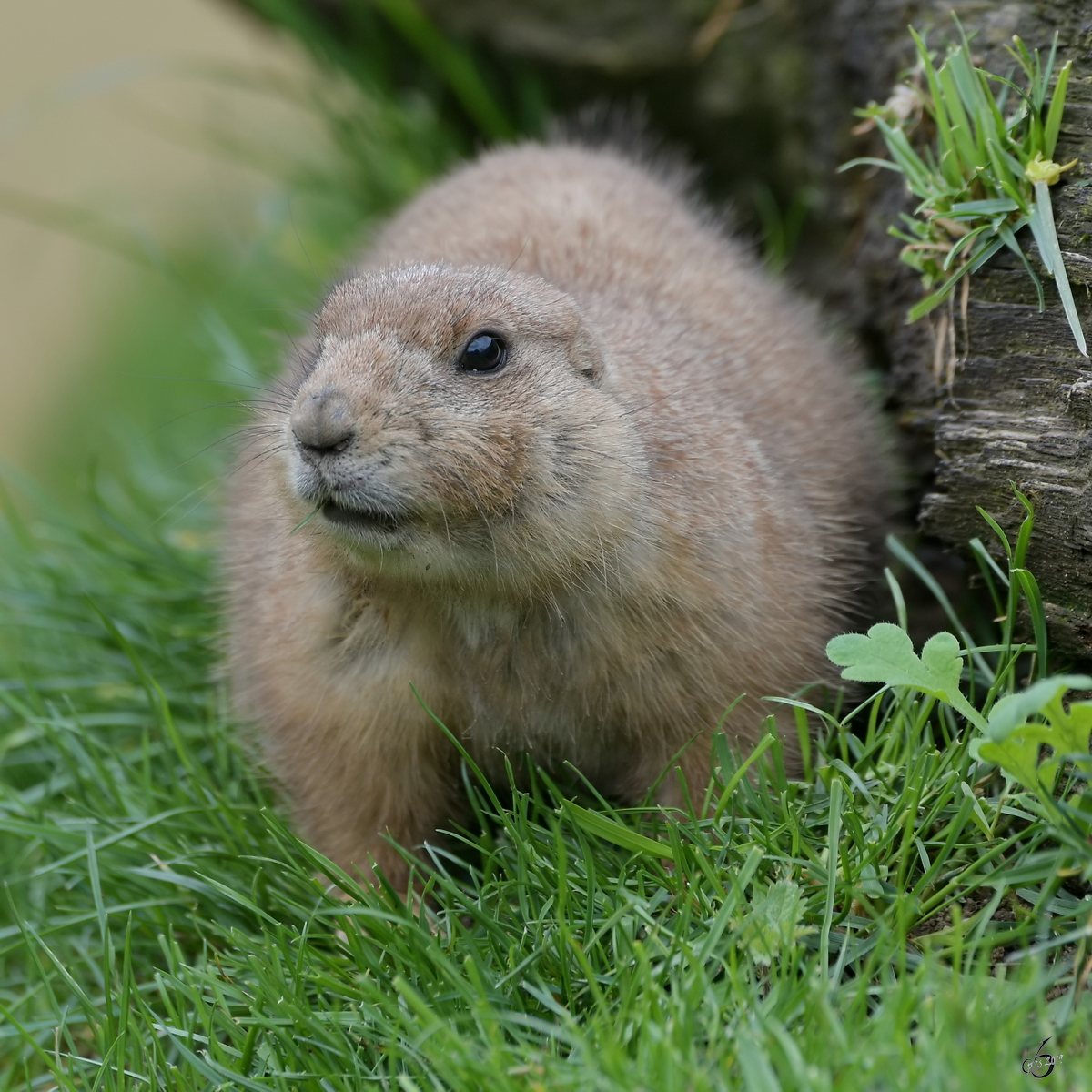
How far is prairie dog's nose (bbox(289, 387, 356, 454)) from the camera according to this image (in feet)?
12.3

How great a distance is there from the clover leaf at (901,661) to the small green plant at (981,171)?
1.13 meters

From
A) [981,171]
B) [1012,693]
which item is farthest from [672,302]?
[1012,693]

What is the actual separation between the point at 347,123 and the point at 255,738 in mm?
4783

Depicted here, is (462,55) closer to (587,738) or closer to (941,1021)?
(587,738)

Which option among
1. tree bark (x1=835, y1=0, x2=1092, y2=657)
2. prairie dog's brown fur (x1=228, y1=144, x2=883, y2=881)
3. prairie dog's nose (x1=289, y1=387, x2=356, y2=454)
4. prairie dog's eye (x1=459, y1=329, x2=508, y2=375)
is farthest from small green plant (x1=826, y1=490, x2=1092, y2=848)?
prairie dog's nose (x1=289, y1=387, x2=356, y2=454)

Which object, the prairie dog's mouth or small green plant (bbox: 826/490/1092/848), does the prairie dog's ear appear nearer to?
the prairie dog's mouth

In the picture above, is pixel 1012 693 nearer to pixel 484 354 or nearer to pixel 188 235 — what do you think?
pixel 484 354

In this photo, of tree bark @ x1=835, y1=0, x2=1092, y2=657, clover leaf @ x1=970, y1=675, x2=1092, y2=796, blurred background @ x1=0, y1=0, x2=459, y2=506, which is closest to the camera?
clover leaf @ x1=970, y1=675, x2=1092, y2=796

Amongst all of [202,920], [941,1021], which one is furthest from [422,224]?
[941,1021]

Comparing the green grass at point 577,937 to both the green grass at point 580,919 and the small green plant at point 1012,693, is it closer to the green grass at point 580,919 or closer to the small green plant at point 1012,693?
the green grass at point 580,919

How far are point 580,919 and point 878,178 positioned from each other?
379 cm

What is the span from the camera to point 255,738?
5.33 metres

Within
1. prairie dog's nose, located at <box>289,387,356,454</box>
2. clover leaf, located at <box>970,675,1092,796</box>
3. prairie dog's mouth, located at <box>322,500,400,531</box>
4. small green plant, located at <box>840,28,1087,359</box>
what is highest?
small green plant, located at <box>840,28,1087,359</box>

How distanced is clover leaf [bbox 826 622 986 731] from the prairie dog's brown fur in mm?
691
